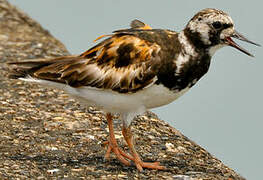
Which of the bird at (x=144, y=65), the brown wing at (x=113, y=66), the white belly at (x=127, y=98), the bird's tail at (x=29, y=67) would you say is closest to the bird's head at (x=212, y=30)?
the bird at (x=144, y=65)

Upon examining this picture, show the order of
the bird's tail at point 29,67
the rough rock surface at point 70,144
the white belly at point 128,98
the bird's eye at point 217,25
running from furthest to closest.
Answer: the bird's tail at point 29,67, the rough rock surface at point 70,144, the white belly at point 128,98, the bird's eye at point 217,25

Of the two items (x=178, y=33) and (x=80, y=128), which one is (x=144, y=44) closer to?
(x=178, y=33)

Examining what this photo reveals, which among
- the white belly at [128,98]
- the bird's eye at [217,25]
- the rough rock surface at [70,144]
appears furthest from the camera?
the rough rock surface at [70,144]

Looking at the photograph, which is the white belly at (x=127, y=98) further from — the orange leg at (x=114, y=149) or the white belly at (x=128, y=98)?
the orange leg at (x=114, y=149)

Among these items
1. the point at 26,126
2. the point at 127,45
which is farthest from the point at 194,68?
the point at 26,126

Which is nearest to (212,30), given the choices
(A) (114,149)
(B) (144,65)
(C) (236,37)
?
(C) (236,37)

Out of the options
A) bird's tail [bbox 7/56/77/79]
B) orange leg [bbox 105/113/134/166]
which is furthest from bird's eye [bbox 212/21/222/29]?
bird's tail [bbox 7/56/77/79]

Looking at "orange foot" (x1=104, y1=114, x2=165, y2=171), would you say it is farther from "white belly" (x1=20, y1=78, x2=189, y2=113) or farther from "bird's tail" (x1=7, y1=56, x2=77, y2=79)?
"bird's tail" (x1=7, y1=56, x2=77, y2=79)
